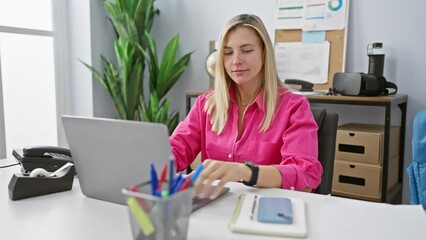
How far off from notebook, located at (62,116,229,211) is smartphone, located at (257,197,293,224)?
138mm

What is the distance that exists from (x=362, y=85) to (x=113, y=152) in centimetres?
183

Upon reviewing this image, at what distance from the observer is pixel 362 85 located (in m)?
2.33

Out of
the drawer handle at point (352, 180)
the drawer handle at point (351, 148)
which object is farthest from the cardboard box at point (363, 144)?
the drawer handle at point (352, 180)

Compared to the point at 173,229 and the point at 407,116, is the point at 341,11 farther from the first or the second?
the point at 173,229

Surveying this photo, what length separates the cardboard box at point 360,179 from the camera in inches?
91.3

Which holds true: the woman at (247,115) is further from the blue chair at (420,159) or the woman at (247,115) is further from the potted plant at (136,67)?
the potted plant at (136,67)

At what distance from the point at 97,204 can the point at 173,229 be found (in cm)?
38

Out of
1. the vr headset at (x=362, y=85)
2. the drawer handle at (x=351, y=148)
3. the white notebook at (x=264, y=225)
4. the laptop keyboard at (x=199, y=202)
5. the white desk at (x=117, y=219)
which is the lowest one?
the drawer handle at (x=351, y=148)

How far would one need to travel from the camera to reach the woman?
4.53 ft

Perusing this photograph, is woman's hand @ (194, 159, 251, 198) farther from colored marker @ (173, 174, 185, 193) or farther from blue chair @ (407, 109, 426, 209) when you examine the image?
blue chair @ (407, 109, 426, 209)

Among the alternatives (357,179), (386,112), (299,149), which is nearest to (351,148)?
(357,179)

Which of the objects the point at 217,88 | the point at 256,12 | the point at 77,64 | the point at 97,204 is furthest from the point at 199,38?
the point at 97,204

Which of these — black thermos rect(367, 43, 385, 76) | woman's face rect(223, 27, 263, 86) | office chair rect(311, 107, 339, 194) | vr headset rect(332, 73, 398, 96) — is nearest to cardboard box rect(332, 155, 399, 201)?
vr headset rect(332, 73, 398, 96)

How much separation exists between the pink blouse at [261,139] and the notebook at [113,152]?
362mm
